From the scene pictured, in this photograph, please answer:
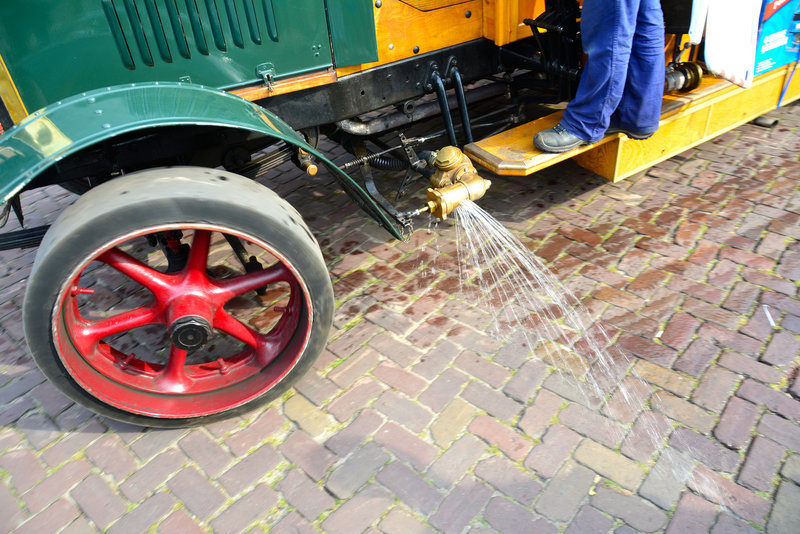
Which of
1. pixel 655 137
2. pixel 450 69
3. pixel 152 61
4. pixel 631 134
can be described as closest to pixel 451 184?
pixel 450 69

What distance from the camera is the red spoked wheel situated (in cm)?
193

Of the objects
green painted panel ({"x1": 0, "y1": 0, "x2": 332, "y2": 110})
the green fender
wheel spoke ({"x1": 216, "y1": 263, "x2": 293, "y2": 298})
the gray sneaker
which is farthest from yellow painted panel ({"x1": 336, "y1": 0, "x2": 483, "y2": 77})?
wheel spoke ({"x1": 216, "y1": 263, "x2": 293, "y2": 298})

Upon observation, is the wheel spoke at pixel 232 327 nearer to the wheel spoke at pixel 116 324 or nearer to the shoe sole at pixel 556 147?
the wheel spoke at pixel 116 324

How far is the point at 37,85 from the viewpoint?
225 centimetres

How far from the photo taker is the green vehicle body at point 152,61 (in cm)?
195

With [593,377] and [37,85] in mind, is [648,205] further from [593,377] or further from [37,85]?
[37,85]

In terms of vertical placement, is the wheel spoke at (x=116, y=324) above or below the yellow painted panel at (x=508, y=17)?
below

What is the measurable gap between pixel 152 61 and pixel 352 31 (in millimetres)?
949

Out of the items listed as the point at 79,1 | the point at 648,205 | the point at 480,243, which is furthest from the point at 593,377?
the point at 79,1

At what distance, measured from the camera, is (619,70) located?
2789 mm

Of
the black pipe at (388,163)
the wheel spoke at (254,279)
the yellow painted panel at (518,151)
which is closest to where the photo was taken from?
the wheel spoke at (254,279)

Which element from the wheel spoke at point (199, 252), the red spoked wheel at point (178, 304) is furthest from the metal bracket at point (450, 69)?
the wheel spoke at point (199, 252)

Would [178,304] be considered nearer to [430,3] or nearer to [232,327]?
[232,327]

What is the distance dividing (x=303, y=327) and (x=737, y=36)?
284 centimetres
